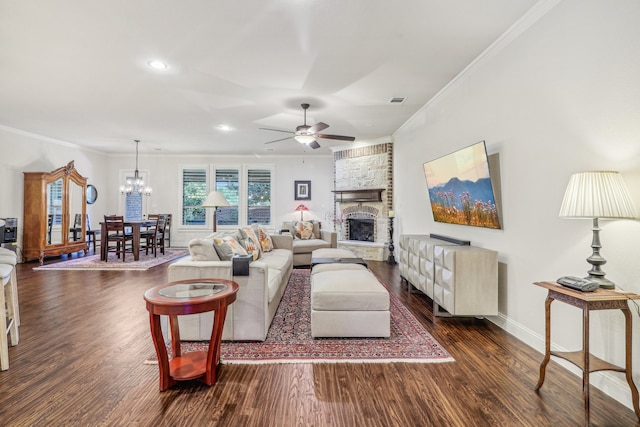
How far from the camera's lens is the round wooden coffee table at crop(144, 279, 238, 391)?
1.89 meters

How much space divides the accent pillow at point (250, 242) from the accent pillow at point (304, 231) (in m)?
1.77

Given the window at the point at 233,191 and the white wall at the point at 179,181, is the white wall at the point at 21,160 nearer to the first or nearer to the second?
the white wall at the point at 179,181

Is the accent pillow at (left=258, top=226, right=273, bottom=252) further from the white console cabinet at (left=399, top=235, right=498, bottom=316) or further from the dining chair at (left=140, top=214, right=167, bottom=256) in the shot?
the dining chair at (left=140, top=214, right=167, bottom=256)

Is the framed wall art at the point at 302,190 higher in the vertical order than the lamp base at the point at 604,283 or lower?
higher

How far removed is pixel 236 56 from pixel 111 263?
523 centimetres

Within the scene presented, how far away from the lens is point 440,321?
316 centimetres

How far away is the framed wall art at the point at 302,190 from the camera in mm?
8625

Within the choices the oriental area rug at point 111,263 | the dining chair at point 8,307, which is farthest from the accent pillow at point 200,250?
the oriental area rug at point 111,263

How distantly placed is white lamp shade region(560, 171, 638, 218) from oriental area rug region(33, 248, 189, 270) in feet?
20.7

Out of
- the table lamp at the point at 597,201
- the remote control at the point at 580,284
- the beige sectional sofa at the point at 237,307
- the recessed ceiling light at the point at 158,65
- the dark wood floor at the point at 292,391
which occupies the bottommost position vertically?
the dark wood floor at the point at 292,391

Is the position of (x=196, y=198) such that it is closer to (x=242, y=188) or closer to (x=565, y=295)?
(x=242, y=188)

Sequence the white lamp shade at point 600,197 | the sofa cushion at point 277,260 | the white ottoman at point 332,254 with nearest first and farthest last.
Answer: the white lamp shade at point 600,197, the sofa cushion at point 277,260, the white ottoman at point 332,254

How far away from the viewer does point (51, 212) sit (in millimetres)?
6457

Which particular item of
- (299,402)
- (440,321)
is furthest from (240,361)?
(440,321)
